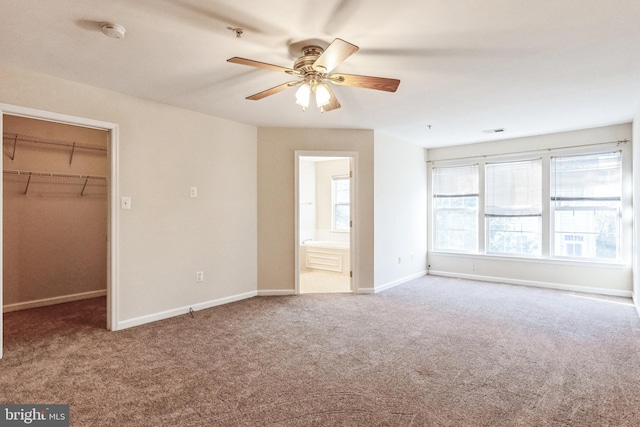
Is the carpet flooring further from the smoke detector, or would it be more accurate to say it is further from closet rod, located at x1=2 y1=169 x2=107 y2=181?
the smoke detector

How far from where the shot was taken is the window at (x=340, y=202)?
7480 mm

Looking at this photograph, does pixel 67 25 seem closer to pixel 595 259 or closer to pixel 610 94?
pixel 610 94

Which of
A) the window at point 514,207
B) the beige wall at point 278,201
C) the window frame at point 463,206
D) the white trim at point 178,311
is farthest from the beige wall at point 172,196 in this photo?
the window at point 514,207

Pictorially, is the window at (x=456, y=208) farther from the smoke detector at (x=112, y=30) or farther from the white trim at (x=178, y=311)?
the smoke detector at (x=112, y=30)

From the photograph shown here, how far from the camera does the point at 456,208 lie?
21.0 feet

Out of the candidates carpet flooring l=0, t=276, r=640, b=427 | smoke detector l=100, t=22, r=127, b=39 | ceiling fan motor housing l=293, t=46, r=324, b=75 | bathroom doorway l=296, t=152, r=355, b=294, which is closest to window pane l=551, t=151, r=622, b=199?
carpet flooring l=0, t=276, r=640, b=427

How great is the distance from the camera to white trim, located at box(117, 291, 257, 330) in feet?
11.8

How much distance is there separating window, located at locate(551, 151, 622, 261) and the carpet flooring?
1197 millimetres

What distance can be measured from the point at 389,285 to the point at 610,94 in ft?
11.9

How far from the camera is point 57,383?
238cm

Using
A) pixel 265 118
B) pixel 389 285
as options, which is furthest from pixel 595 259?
pixel 265 118

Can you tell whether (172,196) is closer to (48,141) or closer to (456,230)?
(48,141)

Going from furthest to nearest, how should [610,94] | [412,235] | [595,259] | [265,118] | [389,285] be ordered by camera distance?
[412,235] → [389,285] → [595,259] → [265,118] → [610,94]

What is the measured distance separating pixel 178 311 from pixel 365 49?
3459 mm
